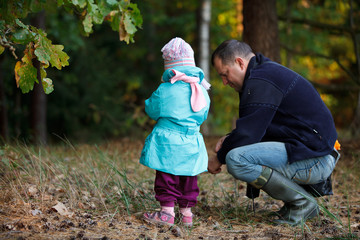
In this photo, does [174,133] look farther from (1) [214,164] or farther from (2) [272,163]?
(2) [272,163]

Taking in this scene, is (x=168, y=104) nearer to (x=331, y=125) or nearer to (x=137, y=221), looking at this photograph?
(x=137, y=221)

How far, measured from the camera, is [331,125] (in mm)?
3166

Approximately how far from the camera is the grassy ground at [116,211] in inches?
112

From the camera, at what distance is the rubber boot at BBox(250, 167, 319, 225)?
3111mm

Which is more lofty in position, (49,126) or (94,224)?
(94,224)

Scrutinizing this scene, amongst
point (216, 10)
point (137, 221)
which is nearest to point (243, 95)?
point (137, 221)

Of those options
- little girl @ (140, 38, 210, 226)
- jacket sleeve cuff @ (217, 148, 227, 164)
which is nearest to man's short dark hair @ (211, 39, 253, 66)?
little girl @ (140, 38, 210, 226)

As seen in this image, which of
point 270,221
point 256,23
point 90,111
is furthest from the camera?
point 90,111

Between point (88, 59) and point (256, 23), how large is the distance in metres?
6.65

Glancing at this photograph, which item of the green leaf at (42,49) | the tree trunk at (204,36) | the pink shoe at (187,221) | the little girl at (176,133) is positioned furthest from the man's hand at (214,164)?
the tree trunk at (204,36)

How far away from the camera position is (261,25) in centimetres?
575

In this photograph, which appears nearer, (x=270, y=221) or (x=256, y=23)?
(x=270, y=221)

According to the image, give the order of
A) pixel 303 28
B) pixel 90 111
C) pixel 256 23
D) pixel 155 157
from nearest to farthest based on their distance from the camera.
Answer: pixel 155 157, pixel 256 23, pixel 90 111, pixel 303 28

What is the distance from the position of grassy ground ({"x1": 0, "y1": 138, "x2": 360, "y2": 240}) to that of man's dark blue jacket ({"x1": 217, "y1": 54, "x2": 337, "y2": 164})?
1.58ft
